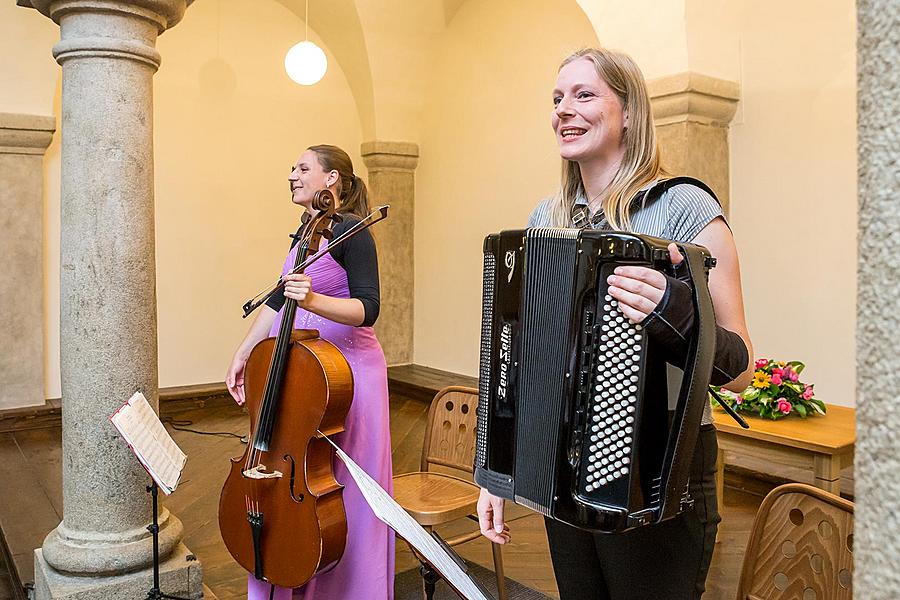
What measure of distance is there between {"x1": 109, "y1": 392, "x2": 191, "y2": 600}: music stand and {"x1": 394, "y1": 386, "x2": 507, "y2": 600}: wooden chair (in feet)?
2.53

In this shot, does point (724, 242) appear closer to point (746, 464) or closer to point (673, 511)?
point (673, 511)

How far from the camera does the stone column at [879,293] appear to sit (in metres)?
0.33

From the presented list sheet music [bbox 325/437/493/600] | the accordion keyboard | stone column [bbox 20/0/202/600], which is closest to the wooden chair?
stone column [bbox 20/0/202/600]

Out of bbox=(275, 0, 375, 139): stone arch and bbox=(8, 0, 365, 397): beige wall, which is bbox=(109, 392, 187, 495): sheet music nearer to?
bbox=(8, 0, 365, 397): beige wall

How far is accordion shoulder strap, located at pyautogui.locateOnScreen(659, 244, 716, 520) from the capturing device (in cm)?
120

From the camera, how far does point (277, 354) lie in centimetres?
243

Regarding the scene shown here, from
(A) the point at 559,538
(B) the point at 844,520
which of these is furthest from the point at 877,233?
(B) the point at 844,520

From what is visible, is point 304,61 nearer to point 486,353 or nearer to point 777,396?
point 777,396

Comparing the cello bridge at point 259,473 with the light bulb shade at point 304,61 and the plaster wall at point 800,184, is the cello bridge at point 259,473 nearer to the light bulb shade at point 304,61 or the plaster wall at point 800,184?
the plaster wall at point 800,184

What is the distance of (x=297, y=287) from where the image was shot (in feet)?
7.95

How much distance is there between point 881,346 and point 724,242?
113cm

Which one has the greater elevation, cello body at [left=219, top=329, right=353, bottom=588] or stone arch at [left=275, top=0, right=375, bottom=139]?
stone arch at [left=275, top=0, right=375, bottom=139]

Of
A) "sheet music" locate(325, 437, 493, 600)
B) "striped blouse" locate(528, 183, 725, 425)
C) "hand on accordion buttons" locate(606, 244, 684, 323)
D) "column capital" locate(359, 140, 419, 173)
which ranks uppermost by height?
"column capital" locate(359, 140, 419, 173)

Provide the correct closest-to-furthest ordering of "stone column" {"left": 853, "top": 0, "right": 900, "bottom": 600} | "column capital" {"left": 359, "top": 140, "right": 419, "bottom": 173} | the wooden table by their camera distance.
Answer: "stone column" {"left": 853, "top": 0, "right": 900, "bottom": 600}, the wooden table, "column capital" {"left": 359, "top": 140, "right": 419, "bottom": 173}
